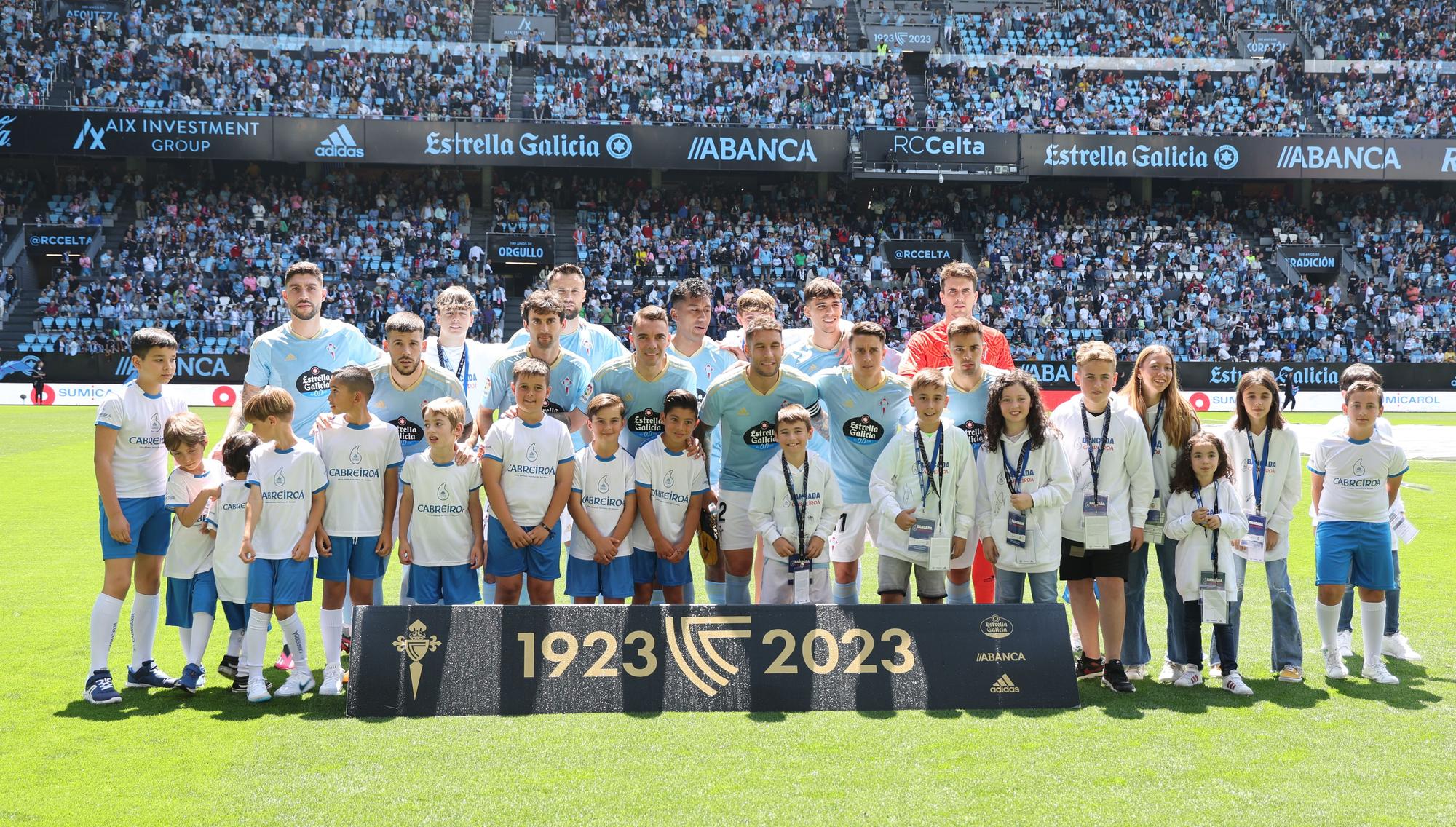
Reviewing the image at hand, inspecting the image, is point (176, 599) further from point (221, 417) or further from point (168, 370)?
point (221, 417)

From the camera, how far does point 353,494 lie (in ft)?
20.2

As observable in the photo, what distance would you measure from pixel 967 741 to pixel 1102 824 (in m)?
0.94

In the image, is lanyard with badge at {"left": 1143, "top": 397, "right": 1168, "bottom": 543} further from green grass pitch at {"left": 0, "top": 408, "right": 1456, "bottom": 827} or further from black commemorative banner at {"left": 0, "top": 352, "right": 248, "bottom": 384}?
black commemorative banner at {"left": 0, "top": 352, "right": 248, "bottom": 384}

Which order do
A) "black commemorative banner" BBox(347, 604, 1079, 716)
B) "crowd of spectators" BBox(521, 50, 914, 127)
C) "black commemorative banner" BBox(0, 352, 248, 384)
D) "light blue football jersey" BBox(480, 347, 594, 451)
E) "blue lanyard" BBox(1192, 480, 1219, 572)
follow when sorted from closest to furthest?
"black commemorative banner" BBox(347, 604, 1079, 716), "blue lanyard" BBox(1192, 480, 1219, 572), "light blue football jersey" BBox(480, 347, 594, 451), "black commemorative banner" BBox(0, 352, 248, 384), "crowd of spectators" BBox(521, 50, 914, 127)

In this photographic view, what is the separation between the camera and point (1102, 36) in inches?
1607

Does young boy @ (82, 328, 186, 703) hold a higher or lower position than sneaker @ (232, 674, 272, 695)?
higher

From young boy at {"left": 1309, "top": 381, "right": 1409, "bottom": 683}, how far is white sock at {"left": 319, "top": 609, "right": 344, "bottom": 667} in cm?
555

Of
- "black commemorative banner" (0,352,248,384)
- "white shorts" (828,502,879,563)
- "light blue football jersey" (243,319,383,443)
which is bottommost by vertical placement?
"white shorts" (828,502,879,563)

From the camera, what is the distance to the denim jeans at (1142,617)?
620cm

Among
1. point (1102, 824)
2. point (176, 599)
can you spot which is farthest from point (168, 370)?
point (1102, 824)

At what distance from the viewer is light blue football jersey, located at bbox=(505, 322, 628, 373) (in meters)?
7.87

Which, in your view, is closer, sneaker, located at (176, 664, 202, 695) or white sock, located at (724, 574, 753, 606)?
sneaker, located at (176, 664, 202, 695)

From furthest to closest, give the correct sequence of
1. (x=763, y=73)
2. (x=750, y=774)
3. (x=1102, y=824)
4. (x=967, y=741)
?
(x=763, y=73) → (x=967, y=741) → (x=750, y=774) → (x=1102, y=824)

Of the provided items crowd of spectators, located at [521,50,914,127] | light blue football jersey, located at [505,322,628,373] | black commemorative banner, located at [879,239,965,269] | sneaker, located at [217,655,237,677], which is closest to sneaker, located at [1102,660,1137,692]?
light blue football jersey, located at [505,322,628,373]
